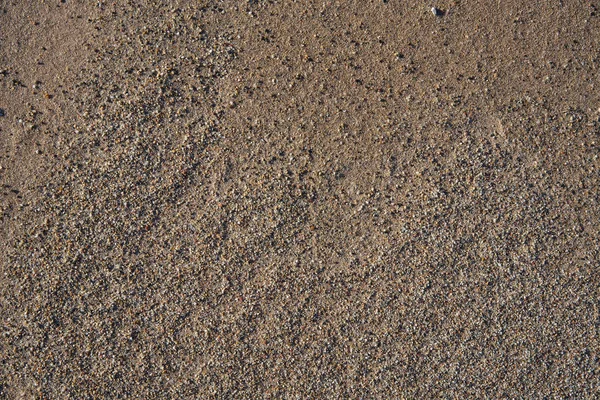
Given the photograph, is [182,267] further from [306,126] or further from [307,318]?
[306,126]

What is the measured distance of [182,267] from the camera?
142 inches

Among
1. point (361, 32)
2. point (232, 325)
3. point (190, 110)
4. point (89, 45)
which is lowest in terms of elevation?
point (232, 325)

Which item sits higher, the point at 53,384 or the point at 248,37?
the point at 248,37

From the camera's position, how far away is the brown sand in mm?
3576

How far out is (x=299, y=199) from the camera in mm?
3639

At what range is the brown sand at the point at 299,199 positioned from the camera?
141 inches

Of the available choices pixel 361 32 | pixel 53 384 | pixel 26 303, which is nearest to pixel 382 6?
pixel 361 32

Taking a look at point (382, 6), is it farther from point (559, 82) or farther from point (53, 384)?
point (53, 384)

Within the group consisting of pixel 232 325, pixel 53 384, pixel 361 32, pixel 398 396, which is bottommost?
pixel 398 396

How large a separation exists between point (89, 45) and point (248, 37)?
4.01ft

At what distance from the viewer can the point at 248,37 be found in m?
3.72

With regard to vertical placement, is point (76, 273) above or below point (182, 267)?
above

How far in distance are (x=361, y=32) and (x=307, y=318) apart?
2227 millimetres

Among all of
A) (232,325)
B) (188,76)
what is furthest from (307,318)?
(188,76)
